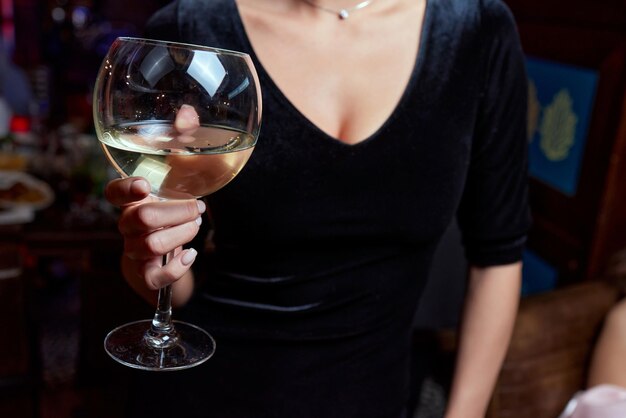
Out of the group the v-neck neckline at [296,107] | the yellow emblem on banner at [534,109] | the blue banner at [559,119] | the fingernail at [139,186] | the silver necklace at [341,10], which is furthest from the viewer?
the yellow emblem on banner at [534,109]

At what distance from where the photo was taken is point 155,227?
79 cm

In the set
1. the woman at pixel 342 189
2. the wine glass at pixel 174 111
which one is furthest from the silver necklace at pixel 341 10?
the wine glass at pixel 174 111

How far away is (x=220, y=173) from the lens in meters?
0.80

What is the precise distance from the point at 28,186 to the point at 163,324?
2.09 metres

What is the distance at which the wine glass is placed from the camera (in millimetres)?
762

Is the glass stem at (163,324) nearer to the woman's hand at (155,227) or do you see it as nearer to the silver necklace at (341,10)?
the woman's hand at (155,227)

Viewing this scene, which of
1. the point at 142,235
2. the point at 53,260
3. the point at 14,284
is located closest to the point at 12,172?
the point at 14,284

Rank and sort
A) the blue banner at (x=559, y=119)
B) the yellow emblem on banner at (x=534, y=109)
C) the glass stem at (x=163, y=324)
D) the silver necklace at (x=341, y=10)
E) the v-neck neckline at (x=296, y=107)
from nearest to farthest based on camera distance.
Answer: the glass stem at (x=163, y=324) < the v-neck neckline at (x=296, y=107) < the silver necklace at (x=341, y=10) < the blue banner at (x=559, y=119) < the yellow emblem on banner at (x=534, y=109)

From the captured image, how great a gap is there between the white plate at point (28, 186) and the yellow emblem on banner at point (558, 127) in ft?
6.36

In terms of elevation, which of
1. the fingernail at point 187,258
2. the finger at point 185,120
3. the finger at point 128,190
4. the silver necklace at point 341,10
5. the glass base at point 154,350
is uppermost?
the silver necklace at point 341,10

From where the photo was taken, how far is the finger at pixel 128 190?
754 millimetres

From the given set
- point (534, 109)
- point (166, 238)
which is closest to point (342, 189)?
point (166, 238)

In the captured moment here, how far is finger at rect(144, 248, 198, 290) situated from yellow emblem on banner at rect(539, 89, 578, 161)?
2.10 meters

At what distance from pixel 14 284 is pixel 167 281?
6.55 feet
